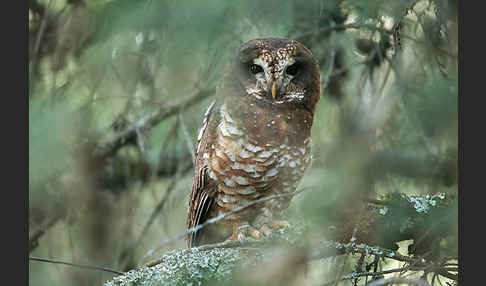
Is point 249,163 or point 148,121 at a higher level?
point 148,121

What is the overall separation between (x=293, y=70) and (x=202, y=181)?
0.51 meters

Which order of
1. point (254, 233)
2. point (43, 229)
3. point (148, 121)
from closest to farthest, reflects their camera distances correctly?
point (254, 233), point (43, 229), point (148, 121)

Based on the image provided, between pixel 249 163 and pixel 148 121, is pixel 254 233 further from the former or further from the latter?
pixel 148 121

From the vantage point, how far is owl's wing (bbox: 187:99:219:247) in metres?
1.96

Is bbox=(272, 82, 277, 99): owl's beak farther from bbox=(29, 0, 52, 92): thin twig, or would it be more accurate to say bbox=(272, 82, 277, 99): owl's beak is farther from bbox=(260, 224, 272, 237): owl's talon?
bbox=(29, 0, 52, 92): thin twig

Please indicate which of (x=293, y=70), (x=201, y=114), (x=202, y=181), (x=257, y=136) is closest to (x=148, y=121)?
(x=201, y=114)

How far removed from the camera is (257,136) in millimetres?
1892

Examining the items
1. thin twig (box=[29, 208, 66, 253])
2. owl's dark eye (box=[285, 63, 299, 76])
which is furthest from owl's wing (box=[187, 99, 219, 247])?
thin twig (box=[29, 208, 66, 253])

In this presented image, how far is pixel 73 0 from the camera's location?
76.0 inches

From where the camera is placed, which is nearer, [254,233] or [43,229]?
[254,233]

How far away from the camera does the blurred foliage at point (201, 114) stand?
123cm

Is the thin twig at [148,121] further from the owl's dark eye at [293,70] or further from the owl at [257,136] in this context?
the owl's dark eye at [293,70]

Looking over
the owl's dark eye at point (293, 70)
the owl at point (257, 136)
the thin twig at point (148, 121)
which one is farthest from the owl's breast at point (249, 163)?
the thin twig at point (148, 121)

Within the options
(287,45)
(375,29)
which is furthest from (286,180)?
(375,29)
